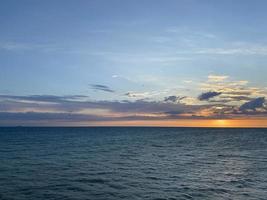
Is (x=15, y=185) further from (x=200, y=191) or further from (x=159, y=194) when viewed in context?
(x=200, y=191)

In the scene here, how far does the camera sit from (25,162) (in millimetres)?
59219

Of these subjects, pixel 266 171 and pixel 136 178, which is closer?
pixel 136 178

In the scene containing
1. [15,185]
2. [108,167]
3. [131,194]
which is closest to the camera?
[131,194]

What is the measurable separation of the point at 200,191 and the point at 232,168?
802 inches

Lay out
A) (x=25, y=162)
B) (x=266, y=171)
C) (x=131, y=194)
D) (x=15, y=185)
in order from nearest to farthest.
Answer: (x=131, y=194) < (x=15, y=185) < (x=266, y=171) < (x=25, y=162)

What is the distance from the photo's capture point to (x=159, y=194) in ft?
117

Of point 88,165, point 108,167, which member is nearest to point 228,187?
point 108,167

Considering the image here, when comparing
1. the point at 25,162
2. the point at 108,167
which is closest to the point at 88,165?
the point at 108,167

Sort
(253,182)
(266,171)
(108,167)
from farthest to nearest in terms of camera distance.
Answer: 1. (108,167)
2. (266,171)
3. (253,182)

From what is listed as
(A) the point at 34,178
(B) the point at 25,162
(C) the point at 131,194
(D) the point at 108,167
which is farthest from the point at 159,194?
(B) the point at 25,162

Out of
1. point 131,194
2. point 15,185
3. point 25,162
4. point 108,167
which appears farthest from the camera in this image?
point 25,162

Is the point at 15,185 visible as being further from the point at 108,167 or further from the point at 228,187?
the point at 228,187

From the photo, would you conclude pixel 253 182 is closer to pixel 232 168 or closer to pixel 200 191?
pixel 200 191

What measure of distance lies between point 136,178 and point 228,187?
11818 mm
